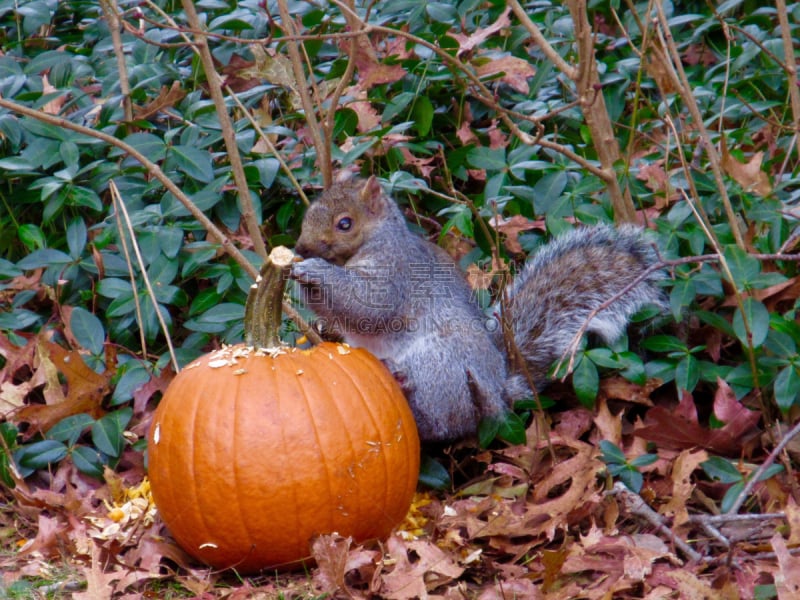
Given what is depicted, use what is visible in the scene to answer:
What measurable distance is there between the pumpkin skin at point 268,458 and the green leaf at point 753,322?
104 centimetres

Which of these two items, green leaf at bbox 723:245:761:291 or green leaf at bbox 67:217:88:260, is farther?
green leaf at bbox 67:217:88:260

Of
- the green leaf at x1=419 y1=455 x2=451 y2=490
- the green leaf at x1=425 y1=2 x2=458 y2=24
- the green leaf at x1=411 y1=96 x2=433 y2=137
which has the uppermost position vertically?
the green leaf at x1=425 y1=2 x2=458 y2=24

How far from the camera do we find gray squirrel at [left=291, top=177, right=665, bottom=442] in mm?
2789

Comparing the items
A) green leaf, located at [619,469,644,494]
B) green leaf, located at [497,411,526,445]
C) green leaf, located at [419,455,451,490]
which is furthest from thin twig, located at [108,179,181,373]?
green leaf, located at [619,469,644,494]

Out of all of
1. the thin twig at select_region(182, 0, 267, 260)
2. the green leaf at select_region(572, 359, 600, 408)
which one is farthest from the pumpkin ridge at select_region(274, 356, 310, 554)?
the green leaf at select_region(572, 359, 600, 408)

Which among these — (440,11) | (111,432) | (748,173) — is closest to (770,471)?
(748,173)

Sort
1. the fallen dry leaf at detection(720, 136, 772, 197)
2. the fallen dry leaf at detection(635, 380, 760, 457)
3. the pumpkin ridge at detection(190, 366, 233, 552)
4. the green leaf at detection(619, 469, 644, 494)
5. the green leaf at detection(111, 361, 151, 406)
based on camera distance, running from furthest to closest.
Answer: the green leaf at detection(111, 361, 151, 406) → the fallen dry leaf at detection(720, 136, 772, 197) → the fallen dry leaf at detection(635, 380, 760, 457) → the green leaf at detection(619, 469, 644, 494) → the pumpkin ridge at detection(190, 366, 233, 552)

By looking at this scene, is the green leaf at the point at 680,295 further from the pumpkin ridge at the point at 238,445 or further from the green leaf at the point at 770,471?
the pumpkin ridge at the point at 238,445

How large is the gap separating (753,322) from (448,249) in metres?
1.23

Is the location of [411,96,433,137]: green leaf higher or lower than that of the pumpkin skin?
higher

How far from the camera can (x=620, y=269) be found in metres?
2.85

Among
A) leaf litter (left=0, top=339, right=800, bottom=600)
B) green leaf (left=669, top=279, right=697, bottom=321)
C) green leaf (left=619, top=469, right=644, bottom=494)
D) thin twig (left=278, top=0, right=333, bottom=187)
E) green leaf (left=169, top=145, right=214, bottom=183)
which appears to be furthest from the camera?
green leaf (left=169, top=145, right=214, bottom=183)

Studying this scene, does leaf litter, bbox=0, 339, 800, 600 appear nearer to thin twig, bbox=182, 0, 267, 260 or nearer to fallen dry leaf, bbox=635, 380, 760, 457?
fallen dry leaf, bbox=635, 380, 760, 457

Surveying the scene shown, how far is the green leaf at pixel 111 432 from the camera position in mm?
2795
